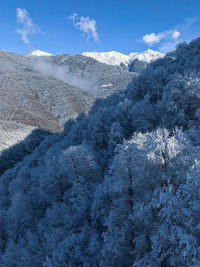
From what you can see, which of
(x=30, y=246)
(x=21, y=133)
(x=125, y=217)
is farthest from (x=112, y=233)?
(x=21, y=133)

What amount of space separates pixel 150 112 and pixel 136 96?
46.4 feet

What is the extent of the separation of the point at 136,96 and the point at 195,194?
124ft

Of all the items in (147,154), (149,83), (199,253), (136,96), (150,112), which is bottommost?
(199,253)

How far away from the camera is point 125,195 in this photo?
50.6 ft

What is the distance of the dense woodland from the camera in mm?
11750

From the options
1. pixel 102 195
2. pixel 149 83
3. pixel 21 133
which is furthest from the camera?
pixel 21 133

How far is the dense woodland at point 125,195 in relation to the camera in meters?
11.8

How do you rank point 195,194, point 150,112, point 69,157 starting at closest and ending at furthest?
1. point 195,194
2. point 69,157
3. point 150,112

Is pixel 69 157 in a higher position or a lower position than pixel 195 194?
lower

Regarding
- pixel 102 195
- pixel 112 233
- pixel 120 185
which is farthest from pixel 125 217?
pixel 102 195

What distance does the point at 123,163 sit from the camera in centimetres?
1506

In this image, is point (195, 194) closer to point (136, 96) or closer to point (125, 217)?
point (125, 217)

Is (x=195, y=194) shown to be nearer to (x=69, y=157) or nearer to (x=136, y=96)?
(x=69, y=157)

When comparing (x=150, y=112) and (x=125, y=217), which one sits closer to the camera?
(x=125, y=217)
